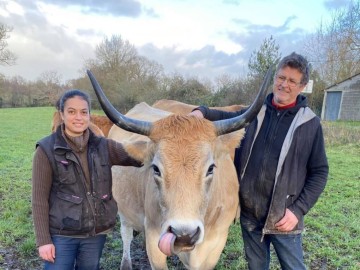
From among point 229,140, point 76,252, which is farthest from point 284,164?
point 76,252

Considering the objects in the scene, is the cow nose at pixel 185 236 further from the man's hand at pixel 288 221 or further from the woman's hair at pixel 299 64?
the woman's hair at pixel 299 64

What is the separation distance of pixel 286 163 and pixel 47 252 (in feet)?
7.50

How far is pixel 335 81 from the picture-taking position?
110ft

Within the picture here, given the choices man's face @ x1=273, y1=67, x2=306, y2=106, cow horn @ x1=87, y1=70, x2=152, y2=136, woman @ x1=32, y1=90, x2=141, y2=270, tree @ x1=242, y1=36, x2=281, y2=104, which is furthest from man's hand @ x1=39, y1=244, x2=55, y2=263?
tree @ x1=242, y1=36, x2=281, y2=104

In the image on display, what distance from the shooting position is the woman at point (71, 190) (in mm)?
3062

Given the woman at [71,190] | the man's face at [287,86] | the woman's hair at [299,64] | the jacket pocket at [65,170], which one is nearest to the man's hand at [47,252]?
the woman at [71,190]

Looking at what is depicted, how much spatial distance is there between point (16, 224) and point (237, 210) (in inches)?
167

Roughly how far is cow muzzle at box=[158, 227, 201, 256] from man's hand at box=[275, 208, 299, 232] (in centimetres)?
89

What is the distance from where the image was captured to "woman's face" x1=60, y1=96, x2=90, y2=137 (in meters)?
3.18

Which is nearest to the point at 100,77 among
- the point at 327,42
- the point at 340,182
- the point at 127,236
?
the point at 327,42

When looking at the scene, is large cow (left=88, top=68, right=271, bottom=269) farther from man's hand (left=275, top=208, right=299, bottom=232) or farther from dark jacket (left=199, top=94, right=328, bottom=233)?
man's hand (left=275, top=208, right=299, bottom=232)

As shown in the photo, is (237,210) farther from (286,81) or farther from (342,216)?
(342,216)

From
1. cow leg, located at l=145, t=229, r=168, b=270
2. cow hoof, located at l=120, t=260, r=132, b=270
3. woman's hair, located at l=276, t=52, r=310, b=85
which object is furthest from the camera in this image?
cow hoof, located at l=120, t=260, r=132, b=270

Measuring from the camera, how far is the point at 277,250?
3441mm
